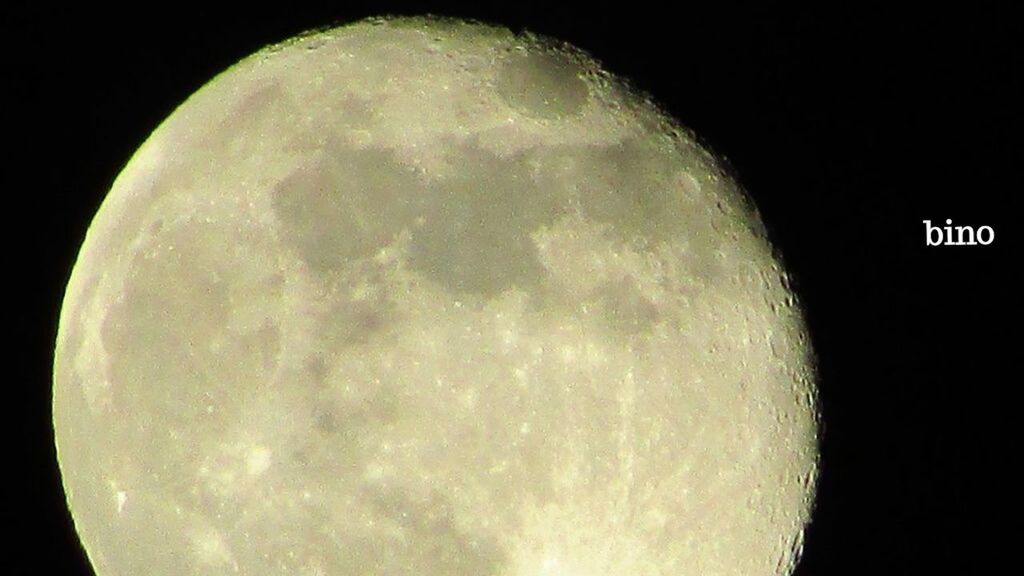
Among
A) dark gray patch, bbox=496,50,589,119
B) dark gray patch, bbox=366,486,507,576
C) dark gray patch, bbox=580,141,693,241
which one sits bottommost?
dark gray patch, bbox=366,486,507,576

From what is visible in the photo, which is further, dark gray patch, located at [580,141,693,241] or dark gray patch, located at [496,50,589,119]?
dark gray patch, located at [496,50,589,119]

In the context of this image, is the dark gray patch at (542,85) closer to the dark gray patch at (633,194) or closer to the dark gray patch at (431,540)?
the dark gray patch at (633,194)

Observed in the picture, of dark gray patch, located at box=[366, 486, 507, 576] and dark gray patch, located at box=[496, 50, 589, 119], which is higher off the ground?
dark gray patch, located at box=[496, 50, 589, 119]

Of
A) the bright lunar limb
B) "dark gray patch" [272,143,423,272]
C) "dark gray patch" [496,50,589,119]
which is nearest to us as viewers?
the bright lunar limb

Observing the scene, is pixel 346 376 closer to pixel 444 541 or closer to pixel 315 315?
pixel 315 315

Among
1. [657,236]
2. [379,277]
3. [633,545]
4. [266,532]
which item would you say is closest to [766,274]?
[657,236]

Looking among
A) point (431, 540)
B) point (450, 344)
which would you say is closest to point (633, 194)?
point (450, 344)

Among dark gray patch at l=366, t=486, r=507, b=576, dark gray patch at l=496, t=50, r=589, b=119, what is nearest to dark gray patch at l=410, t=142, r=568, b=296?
dark gray patch at l=496, t=50, r=589, b=119

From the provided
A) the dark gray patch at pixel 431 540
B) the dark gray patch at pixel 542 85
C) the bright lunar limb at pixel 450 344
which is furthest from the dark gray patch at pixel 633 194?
the dark gray patch at pixel 431 540

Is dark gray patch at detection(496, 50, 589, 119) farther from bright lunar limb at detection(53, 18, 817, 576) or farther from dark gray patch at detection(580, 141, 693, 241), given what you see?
dark gray patch at detection(580, 141, 693, 241)
